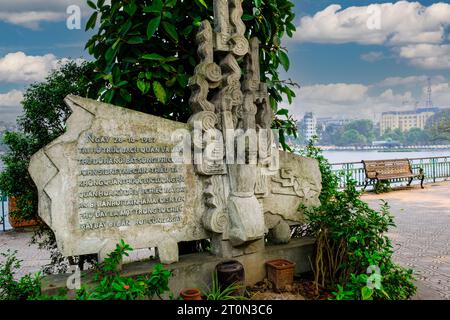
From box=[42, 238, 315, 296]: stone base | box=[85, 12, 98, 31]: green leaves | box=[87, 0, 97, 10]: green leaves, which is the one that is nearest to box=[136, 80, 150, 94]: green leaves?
box=[85, 12, 98, 31]: green leaves

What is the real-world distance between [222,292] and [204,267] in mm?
336

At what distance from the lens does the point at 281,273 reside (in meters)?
4.03

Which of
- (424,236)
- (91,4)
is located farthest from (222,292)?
(424,236)

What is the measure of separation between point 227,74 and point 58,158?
72.3 inches

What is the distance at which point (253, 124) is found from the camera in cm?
430

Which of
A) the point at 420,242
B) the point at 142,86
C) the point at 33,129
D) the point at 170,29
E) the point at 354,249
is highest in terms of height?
the point at 170,29

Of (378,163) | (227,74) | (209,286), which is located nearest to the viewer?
(209,286)

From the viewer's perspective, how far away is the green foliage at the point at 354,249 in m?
3.52

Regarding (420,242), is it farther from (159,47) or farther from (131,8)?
(131,8)

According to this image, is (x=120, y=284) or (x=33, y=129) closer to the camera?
(x=120, y=284)

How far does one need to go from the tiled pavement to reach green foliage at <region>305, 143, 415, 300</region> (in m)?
0.53

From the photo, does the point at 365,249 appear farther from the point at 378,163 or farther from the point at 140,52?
the point at 378,163

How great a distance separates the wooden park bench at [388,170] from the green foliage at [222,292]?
10.0 metres
